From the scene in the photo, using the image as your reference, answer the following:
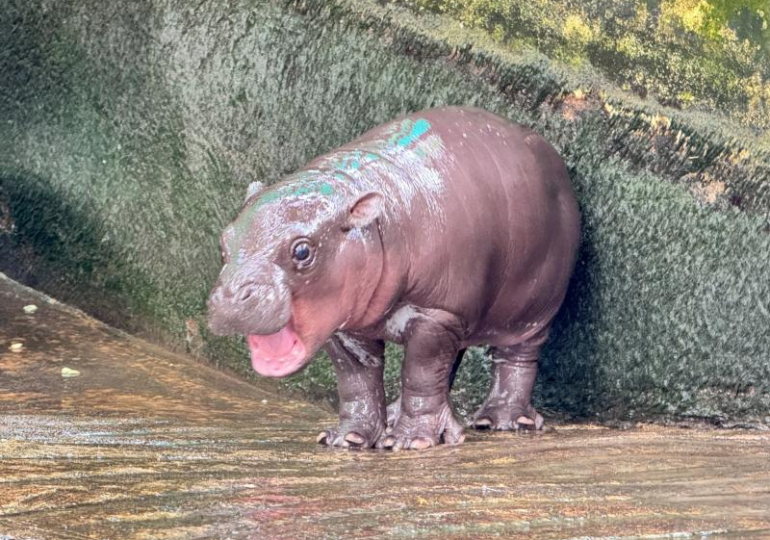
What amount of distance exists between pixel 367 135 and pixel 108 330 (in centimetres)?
209

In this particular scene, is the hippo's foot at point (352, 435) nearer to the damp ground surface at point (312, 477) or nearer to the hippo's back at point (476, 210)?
the damp ground surface at point (312, 477)

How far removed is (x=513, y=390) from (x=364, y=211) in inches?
45.7

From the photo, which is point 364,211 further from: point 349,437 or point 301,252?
point 349,437

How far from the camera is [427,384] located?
12.9 feet

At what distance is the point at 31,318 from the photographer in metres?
5.70

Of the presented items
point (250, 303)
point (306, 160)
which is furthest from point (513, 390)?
point (250, 303)

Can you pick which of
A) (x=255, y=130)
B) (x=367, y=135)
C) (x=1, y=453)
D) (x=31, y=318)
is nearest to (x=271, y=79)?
(x=255, y=130)

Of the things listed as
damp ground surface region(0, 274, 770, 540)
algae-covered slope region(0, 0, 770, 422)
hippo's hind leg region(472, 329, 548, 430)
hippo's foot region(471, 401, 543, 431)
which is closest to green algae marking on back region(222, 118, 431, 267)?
damp ground surface region(0, 274, 770, 540)

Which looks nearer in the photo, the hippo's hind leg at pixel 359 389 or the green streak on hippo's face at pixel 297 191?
the green streak on hippo's face at pixel 297 191

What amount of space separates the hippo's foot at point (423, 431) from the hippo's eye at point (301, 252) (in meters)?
0.71

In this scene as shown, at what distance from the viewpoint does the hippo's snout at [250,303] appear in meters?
3.39

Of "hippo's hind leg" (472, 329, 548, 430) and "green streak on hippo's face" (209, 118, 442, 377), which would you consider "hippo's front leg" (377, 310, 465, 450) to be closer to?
"green streak on hippo's face" (209, 118, 442, 377)

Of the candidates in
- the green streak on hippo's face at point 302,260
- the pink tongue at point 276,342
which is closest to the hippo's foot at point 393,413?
the green streak on hippo's face at point 302,260

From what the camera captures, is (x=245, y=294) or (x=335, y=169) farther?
(x=335, y=169)
